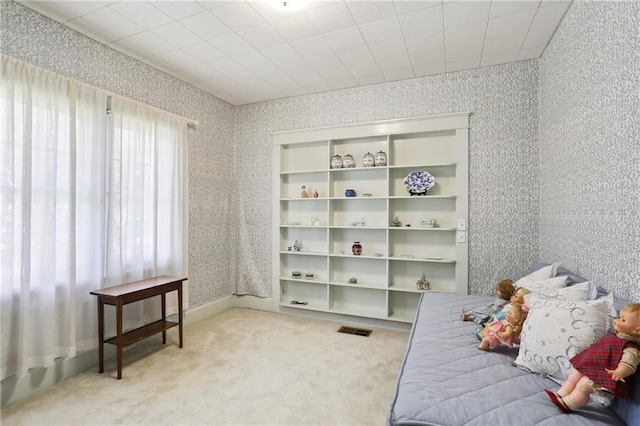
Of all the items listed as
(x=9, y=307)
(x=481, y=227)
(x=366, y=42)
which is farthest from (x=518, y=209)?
(x=9, y=307)

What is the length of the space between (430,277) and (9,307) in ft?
11.7

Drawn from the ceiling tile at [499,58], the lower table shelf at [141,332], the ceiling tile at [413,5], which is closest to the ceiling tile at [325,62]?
the ceiling tile at [413,5]

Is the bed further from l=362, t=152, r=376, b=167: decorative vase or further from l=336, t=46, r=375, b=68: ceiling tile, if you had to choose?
l=336, t=46, r=375, b=68: ceiling tile

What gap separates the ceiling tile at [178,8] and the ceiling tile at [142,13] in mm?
47

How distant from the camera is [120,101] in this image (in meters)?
2.74

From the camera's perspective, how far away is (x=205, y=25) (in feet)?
8.00

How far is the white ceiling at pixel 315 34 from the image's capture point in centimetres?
222

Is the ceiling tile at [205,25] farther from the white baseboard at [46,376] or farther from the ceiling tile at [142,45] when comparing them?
the white baseboard at [46,376]

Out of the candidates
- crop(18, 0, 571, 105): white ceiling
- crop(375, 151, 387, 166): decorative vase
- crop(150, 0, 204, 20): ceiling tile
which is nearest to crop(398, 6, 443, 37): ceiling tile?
crop(18, 0, 571, 105): white ceiling

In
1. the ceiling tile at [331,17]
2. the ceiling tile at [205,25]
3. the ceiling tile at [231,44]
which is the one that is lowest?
the ceiling tile at [205,25]

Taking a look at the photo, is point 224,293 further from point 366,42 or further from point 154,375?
point 366,42

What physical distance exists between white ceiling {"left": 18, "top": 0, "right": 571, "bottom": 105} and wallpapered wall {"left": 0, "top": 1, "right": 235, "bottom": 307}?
0.39 ft

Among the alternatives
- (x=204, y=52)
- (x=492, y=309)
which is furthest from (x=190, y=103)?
(x=492, y=309)

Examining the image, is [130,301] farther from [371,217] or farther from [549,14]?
[549,14]
